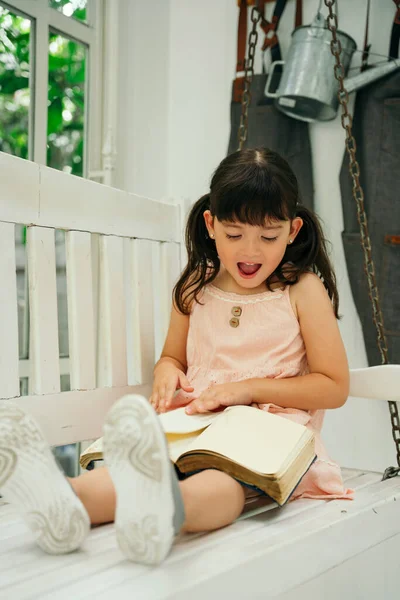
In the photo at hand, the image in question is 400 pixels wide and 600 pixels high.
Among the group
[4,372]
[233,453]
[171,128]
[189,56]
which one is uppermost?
[189,56]

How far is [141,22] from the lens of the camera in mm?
→ 2543

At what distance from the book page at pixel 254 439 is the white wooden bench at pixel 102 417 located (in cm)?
9

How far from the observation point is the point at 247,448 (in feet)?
3.56

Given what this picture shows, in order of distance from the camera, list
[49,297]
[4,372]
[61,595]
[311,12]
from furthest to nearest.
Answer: [311,12] < [49,297] < [4,372] < [61,595]

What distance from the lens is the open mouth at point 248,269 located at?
1.36 metres

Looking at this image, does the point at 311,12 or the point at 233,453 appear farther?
the point at 311,12

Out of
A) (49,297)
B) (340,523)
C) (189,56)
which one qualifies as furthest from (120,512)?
(189,56)

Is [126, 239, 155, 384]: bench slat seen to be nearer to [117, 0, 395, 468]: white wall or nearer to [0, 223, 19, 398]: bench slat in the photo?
[0, 223, 19, 398]: bench slat

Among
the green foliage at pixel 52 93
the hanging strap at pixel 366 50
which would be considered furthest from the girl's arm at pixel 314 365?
the green foliage at pixel 52 93

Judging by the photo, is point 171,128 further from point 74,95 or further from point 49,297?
point 49,297

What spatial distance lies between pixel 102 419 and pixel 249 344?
341mm

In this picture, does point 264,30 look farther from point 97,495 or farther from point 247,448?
point 97,495

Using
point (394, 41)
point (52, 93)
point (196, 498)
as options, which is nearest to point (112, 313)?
point (196, 498)

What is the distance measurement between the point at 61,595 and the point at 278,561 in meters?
0.31
